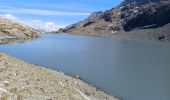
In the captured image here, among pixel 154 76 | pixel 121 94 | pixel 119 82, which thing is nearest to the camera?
pixel 121 94

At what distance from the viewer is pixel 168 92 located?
5575cm

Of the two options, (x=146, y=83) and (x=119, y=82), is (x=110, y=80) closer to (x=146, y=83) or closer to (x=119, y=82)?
(x=119, y=82)

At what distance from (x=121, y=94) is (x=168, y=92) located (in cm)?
912

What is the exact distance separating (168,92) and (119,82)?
972cm

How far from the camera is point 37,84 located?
1208 inches

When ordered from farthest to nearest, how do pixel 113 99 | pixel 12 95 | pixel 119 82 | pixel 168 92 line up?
pixel 119 82 < pixel 168 92 < pixel 113 99 < pixel 12 95

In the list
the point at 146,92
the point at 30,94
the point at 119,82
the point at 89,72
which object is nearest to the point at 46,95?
the point at 30,94

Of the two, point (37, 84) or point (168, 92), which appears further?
point (168, 92)

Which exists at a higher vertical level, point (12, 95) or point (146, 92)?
point (12, 95)

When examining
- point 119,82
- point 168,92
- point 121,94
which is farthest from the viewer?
point 119,82

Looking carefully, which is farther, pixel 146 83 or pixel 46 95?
pixel 146 83

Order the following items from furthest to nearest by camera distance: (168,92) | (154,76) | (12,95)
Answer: (154,76)
(168,92)
(12,95)

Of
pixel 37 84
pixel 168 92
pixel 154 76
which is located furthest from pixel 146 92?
pixel 37 84

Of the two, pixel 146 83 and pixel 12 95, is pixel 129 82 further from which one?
pixel 12 95
